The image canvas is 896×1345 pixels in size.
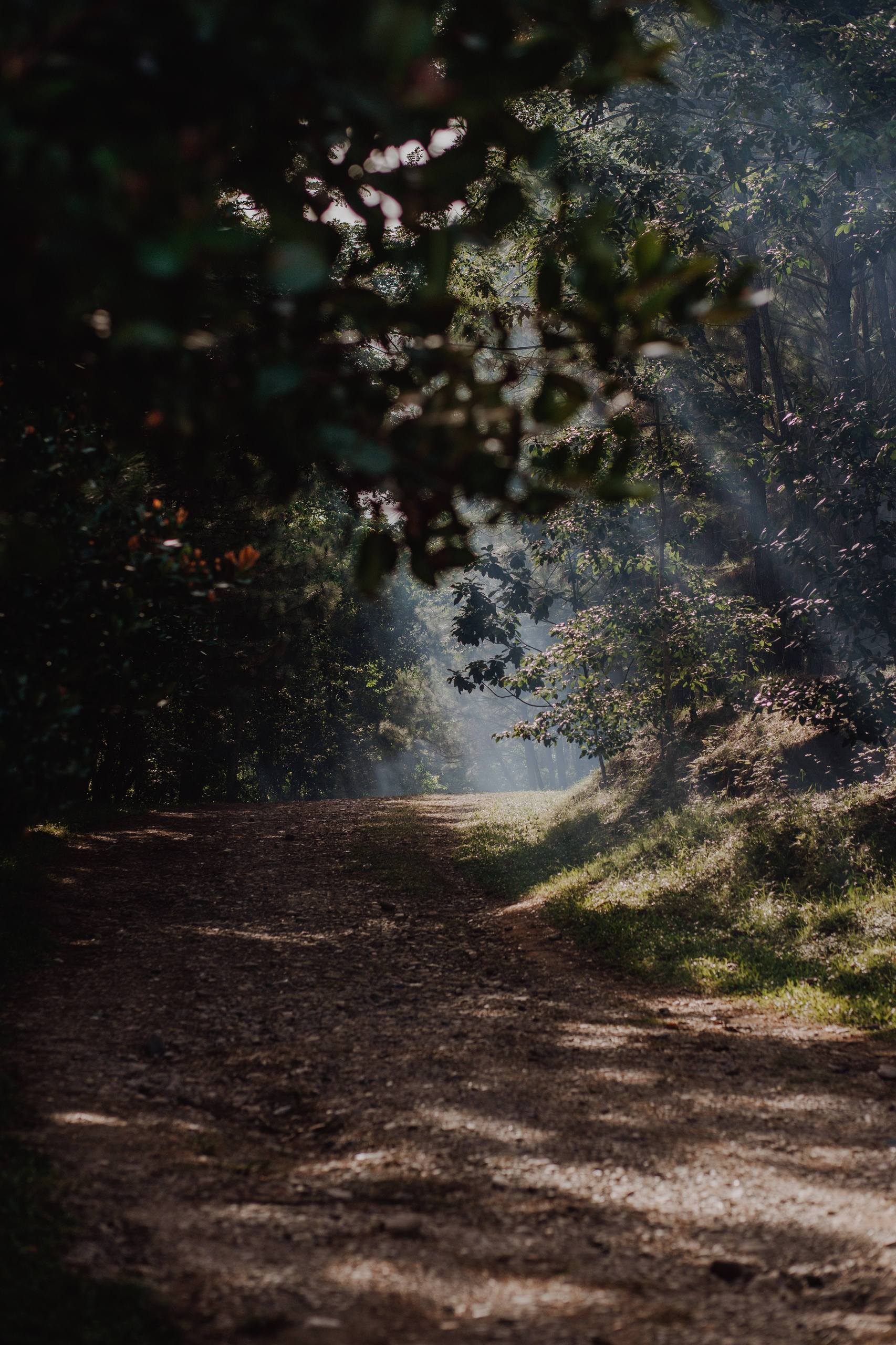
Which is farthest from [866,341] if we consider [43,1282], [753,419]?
[43,1282]

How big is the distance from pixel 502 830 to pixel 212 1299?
11.9 meters

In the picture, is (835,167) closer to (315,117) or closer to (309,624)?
(309,624)

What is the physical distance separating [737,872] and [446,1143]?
615 centimetres

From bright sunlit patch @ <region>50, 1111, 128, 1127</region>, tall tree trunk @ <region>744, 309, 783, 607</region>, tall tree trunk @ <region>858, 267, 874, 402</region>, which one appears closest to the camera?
bright sunlit patch @ <region>50, 1111, 128, 1127</region>

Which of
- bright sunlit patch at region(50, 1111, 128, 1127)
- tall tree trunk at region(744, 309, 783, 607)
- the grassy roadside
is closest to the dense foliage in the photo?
tall tree trunk at region(744, 309, 783, 607)

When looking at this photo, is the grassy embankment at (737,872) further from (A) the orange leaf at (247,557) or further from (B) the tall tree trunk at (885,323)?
(B) the tall tree trunk at (885,323)

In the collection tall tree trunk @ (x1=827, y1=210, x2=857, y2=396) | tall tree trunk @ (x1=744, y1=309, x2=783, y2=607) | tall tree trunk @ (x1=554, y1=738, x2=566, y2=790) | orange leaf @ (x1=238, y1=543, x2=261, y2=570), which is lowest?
tall tree trunk @ (x1=554, y1=738, x2=566, y2=790)

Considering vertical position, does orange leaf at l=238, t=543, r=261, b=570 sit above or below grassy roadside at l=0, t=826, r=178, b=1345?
above

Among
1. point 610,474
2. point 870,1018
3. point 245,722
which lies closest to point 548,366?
point 610,474

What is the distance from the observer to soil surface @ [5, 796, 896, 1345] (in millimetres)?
2932

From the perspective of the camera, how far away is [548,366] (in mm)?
2695

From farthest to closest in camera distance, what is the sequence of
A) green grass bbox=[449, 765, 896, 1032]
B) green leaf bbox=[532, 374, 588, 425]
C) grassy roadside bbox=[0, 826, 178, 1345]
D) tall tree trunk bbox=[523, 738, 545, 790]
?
1. tall tree trunk bbox=[523, 738, 545, 790]
2. green grass bbox=[449, 765, 896, 1032]
3. grassy roadside bbox=[0, 826, 178, 1345]
4. green leaf bbox=[532, 374, 588, 425]

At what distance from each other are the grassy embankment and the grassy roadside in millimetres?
4995

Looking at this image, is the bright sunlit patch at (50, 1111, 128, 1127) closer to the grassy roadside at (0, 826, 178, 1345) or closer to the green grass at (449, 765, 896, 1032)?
the grassy roadside at (0, 826, 178, 1345)
